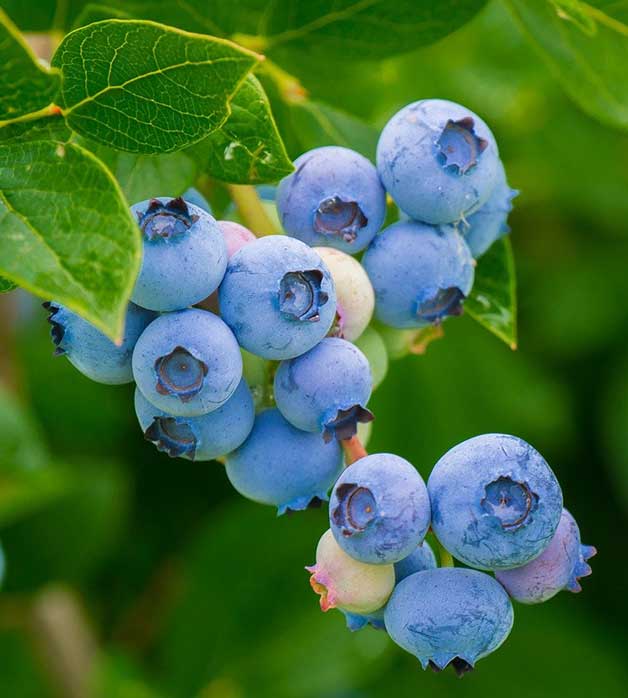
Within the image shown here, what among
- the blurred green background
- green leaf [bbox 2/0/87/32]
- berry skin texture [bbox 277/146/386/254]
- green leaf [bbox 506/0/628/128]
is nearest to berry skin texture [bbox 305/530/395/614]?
berry skin texture [bbox 277/146/386/254]

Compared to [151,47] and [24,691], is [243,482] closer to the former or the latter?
[151,47]

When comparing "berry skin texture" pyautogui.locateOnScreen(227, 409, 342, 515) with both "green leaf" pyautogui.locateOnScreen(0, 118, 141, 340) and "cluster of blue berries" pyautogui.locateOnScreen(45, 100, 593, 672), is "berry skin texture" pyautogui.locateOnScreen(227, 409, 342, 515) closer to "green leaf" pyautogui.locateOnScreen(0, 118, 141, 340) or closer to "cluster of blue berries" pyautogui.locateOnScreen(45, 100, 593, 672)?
"cluster of blue berries" pyautogui.locateOnScreen(45, 100, 593, 672)

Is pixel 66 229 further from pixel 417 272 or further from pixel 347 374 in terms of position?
pixel 417 272

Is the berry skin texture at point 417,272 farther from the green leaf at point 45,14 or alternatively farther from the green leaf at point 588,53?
the green leaf at point 45,14

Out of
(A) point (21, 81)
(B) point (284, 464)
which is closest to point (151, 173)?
(A) point (21, 81)

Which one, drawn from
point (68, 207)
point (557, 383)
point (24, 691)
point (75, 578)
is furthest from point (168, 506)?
point (68, 207)
